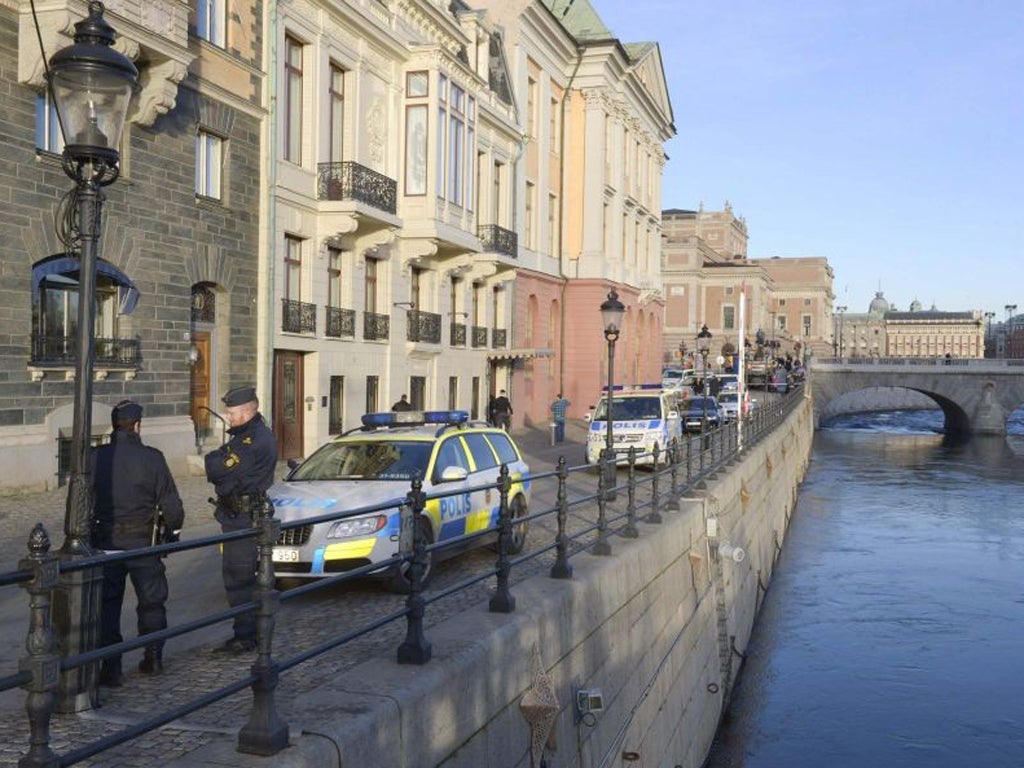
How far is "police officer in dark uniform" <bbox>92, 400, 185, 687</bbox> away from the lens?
6.63 m

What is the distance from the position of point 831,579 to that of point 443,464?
16.5 m

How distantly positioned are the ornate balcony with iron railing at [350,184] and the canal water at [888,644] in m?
13.0

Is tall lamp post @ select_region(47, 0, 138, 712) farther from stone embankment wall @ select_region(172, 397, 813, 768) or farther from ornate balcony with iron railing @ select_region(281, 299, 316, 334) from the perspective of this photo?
ornate balcony with iron railing @ select_region(281, 299, 316, 334)

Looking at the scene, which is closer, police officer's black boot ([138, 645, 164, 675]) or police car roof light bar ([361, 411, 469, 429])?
police officer's black boot ([138, 645, 164, 675])

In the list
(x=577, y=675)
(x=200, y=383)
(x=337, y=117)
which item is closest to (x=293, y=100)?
(x=337, y=117)

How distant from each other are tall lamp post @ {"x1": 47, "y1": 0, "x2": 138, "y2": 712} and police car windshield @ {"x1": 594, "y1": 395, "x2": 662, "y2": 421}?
2046 cm

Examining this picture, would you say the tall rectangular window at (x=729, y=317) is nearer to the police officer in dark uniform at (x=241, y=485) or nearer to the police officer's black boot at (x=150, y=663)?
the police officer in dark uniform at (x=241, y=485)

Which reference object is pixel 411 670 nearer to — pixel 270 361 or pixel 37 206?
pixel 37 206

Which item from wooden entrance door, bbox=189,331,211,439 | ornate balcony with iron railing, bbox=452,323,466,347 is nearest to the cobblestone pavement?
wooden entrance door, bbox=189,331,211,439

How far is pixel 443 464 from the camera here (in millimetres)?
11539

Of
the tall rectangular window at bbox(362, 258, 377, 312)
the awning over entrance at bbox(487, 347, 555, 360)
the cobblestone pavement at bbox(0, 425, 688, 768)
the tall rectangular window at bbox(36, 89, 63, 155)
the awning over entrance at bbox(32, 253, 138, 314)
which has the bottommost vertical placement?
the cobblestone pavement at bbox(0, 425, 688, 768)

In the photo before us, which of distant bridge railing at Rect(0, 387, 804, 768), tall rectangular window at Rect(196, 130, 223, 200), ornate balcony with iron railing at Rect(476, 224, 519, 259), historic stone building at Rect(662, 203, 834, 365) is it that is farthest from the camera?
historic stone building at Rect(662, 203, 834, 365)

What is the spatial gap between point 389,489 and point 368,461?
1.10 meters

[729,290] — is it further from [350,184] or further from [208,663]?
[208,663]
